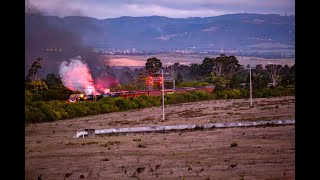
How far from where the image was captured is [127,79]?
2586 inches

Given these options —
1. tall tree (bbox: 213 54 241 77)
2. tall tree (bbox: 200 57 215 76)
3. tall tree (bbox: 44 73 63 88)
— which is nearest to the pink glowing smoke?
tall tree (bbox: 44 73 63 88)

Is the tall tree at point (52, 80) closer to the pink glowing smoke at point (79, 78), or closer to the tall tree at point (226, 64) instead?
the pink glowing smoke at point (79, 78)

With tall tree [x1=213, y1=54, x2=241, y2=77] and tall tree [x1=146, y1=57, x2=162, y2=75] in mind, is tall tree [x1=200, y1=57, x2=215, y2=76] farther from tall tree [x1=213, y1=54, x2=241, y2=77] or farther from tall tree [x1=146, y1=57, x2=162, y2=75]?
tall tree [x1=146, y1=57, x2=162, y2=75]

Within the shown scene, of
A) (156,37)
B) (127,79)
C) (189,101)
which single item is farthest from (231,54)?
(189,101)

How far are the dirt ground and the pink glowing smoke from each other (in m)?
19.0

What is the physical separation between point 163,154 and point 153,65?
4971cm

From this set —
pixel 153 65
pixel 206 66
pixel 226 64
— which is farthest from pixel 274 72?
pixel 153 65

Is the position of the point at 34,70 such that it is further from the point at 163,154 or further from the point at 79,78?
the point at 163,154

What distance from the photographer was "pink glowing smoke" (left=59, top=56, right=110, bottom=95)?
5169 centimetres

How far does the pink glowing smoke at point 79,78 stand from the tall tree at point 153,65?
9.34m

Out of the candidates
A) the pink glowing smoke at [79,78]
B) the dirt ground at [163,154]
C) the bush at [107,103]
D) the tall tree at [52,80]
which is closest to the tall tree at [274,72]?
→ the bush at [107,103]
